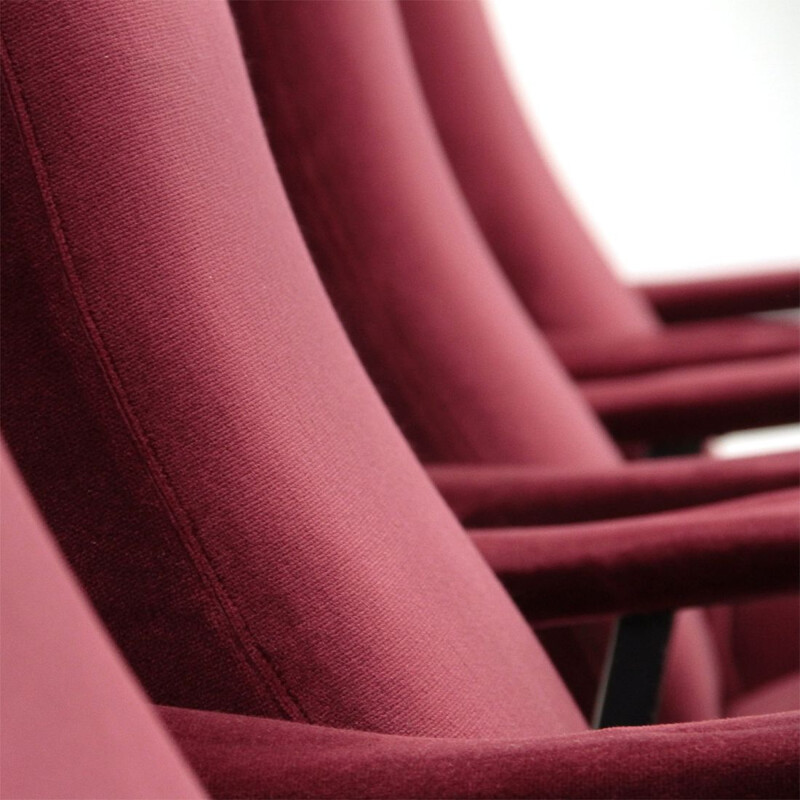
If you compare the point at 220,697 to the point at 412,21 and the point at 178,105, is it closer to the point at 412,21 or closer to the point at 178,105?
the point at 178,105

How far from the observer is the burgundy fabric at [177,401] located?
1.17ft

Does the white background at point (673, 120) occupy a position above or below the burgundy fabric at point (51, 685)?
below

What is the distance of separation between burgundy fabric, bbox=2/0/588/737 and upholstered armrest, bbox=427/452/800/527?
23 cm

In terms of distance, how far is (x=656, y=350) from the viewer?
995 mm

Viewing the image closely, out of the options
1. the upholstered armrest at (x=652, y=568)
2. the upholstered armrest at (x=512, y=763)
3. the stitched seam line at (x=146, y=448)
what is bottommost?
the upholstered armrest at (x=652, y=568)

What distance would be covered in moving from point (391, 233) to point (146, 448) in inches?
14.8

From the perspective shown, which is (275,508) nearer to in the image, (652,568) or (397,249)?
(652,568)

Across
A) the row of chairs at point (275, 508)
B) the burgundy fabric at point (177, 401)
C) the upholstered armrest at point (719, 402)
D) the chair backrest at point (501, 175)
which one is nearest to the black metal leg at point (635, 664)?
the row of chairs at point (275, 508)

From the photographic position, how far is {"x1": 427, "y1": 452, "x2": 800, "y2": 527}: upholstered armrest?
0.63 m

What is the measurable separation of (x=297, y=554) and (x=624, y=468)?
0.32 meters

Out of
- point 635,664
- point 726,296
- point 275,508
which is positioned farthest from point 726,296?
point 275,508

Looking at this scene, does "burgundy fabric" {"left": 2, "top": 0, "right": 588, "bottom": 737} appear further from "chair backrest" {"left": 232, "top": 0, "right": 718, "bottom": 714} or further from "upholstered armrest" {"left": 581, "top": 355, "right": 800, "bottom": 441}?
"upholstered armrest" {"left": 581, "top": 355, "right": 800, "bottom": 441}

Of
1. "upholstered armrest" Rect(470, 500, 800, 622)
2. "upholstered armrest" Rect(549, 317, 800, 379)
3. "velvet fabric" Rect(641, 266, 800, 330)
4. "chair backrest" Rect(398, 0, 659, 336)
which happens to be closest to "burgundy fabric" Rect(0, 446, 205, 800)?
"upholstered armrest" Rect(470, 500, 800, 622)

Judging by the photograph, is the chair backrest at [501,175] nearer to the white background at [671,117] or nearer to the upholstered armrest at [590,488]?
the upholstered armrest at [590,488]
